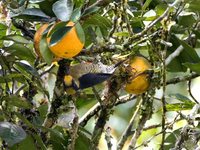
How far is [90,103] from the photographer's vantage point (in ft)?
4.29

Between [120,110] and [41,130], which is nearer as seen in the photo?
[41,130]

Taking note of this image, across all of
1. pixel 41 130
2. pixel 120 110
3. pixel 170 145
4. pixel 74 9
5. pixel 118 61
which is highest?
pixel 74 9

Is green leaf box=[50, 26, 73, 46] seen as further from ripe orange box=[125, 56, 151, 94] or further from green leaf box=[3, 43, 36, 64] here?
ripe orange box=[125, 56, 151, 94]

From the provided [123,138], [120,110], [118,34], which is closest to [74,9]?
[118,34]

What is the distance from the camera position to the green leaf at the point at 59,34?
91 cm

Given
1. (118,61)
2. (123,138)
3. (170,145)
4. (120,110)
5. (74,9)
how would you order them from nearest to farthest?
(74,9) < (118,61) < (123,138) < (170,145) < (120,110)

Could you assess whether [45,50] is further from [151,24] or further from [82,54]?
[151,24]

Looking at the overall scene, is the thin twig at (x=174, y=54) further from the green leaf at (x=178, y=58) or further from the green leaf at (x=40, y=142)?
the green leaf at (x=40, y=142)

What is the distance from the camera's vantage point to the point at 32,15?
980mm

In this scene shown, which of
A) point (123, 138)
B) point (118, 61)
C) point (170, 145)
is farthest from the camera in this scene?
point (170, 145)

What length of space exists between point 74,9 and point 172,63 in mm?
366

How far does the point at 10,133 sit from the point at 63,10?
0.23 metres

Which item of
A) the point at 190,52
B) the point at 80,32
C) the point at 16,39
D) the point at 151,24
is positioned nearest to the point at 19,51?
the point at 16,39

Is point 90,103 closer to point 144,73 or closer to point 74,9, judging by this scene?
point 144,73
